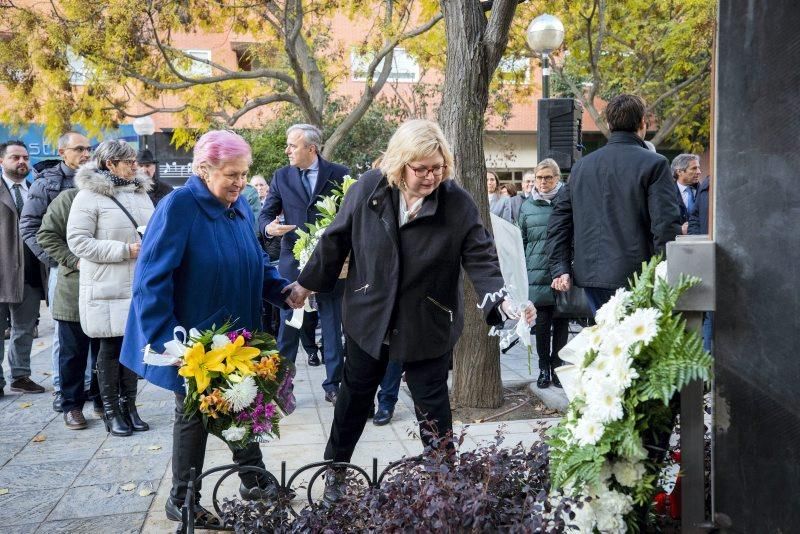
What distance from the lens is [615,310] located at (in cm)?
282

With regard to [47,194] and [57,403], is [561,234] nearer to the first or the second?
[47,194]

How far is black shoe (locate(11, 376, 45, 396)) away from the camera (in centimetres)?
738

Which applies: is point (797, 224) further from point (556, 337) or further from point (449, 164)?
point (556, 337)

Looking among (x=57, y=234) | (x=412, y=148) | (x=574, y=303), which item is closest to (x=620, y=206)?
(x=574, y=303)

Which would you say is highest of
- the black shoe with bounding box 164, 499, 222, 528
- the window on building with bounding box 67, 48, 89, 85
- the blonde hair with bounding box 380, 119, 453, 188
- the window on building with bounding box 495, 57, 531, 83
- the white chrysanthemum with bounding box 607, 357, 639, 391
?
the window on building with bounding box 495, 57, 531, 83

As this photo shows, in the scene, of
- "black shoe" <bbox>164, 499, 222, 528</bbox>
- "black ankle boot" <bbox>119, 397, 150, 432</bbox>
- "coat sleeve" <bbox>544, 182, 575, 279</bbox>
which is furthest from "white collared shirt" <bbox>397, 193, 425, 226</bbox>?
"black ankle boot" <bbox>119, 397, 150, 432</bbox>

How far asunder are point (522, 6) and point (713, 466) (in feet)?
50.9

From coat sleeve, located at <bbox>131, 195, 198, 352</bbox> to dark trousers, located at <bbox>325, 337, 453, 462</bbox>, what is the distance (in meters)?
0.93

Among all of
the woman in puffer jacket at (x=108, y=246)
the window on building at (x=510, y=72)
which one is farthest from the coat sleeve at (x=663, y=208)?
the window on building at (x=510, y=72)

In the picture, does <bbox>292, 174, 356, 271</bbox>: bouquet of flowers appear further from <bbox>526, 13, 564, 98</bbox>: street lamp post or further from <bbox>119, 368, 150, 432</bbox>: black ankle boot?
<bbox>526, 13, 564, 98</bbox>: street lamp post

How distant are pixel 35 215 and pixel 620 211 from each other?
4701 millimetres

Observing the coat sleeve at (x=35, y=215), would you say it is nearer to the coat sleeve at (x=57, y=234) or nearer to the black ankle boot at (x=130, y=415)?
the coat sleeve at (x=57, y=234)

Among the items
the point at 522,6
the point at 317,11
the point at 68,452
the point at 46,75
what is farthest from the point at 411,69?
the point at 68,452

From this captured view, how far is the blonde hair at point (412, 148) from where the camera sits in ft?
12.0
